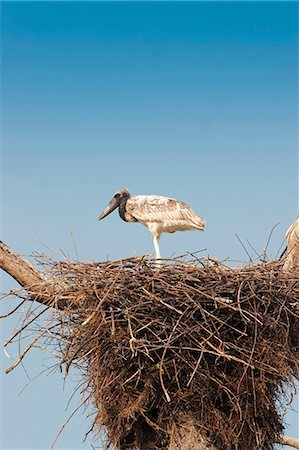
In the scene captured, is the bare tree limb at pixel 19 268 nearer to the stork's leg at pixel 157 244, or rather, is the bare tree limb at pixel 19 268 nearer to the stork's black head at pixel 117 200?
the stork's leg at pixel 157 244

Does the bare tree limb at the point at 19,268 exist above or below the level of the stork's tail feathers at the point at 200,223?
below

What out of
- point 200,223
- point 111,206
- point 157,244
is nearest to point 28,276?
point 157,244

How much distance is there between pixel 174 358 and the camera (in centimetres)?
902

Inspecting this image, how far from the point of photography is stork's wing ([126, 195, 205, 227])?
12.9 metres

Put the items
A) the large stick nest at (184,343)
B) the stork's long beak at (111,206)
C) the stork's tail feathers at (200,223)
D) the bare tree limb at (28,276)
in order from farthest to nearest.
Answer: the stork's long beak at (111,206)
the stork's tail feathers at (200,223)
the bare tree limb at (28,276)
the large stick nest at (184,343)

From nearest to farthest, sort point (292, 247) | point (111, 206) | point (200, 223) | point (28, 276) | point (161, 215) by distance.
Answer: point (28, 276), point (292, 247), point (161, 215), point (200, 223), point (111, 206)

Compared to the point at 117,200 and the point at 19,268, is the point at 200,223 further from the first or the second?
the point at 19,268

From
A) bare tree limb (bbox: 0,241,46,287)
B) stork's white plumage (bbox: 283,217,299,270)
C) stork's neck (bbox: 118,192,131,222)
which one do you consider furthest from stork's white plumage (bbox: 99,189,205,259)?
bare tree limb (bbox: 0,241,46,287)

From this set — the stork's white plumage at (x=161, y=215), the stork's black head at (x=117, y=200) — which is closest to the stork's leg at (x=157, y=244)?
the stork's white plumage at (x=161, y=215)

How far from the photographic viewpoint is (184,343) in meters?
8.92

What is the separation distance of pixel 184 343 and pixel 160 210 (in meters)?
4.15

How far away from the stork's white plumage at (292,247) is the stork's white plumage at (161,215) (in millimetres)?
2530

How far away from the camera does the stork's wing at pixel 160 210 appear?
12.9 m

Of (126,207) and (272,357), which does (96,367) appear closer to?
(272,357)
